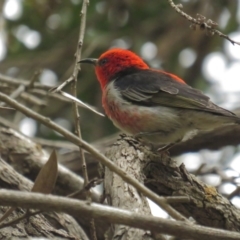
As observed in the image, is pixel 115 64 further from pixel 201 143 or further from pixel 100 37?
pixel 100 37

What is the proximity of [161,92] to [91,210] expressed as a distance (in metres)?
3.06

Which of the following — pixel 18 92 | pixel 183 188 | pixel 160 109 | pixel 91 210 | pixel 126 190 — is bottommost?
pixel 91 210

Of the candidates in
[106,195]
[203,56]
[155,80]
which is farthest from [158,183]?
[203,56]

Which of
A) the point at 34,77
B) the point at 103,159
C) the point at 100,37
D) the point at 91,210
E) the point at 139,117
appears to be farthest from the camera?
the point at 100,37

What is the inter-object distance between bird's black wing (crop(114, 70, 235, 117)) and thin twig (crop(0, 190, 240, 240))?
260 cm

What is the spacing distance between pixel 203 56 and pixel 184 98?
256 cm

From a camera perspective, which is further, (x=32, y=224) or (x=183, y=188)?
(x=183, y=188)

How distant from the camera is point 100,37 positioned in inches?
293

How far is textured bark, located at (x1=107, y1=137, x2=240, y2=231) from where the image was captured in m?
4.12

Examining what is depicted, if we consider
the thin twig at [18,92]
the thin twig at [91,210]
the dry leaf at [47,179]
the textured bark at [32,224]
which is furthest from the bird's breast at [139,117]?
the thin twig at [91,210]

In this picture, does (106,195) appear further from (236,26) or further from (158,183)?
(236,26)

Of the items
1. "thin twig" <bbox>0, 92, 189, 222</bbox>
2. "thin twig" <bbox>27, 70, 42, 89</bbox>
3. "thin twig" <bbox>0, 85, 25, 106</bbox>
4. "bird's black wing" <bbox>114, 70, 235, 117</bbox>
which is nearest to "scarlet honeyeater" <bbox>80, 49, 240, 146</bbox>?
"bird's black wing" <bbox>114, 70, 235, 117</bbox>

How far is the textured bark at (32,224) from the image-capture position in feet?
12.4

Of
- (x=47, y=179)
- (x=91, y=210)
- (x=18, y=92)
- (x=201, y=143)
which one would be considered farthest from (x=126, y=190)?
(x=201, y=143)
